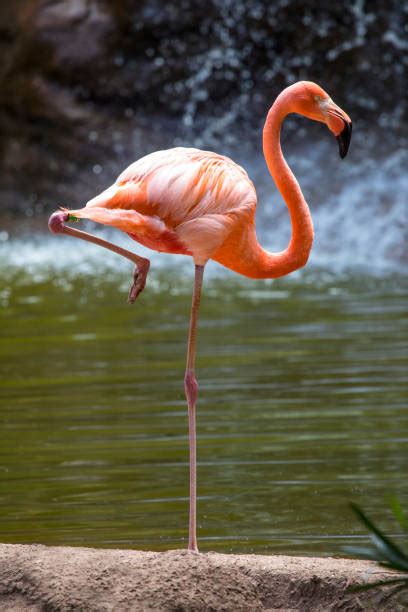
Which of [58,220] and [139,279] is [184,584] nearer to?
[139,279]

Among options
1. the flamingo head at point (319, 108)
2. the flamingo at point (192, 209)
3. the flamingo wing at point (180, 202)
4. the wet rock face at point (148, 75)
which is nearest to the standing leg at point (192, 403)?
the flamingo at point (192, 209)

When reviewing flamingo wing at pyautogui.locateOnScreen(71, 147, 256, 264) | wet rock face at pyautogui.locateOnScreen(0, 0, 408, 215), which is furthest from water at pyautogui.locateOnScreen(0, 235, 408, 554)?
wet rock face at pyautogui.locateOnScreen(0, 0, 408, 215)

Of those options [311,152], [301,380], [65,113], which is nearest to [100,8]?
[65,113]

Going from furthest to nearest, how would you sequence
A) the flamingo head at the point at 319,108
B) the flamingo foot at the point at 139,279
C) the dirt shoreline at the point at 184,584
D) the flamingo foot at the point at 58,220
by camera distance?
the flamingo head at the point at 319,108, the flamingo foot at the point at 139,279, the flamingo foot at the point at 58,220, the dirt shoreline at the point at 184,584

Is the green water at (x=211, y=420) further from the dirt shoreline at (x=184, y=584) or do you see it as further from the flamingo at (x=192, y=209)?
the flamingo at (x=192, y=209)

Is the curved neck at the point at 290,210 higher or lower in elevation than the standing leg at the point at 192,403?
higher

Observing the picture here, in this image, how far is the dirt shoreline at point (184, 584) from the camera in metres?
3.46

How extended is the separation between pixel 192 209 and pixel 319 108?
27.1 inches

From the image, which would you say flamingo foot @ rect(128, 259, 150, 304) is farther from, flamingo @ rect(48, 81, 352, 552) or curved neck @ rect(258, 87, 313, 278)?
curved neck @ rect(258, 87, 313, 278)

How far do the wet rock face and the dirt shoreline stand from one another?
13505 millimetres

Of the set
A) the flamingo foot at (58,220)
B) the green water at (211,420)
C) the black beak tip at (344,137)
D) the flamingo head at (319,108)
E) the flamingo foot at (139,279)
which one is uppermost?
the flamingo head at (319,108)

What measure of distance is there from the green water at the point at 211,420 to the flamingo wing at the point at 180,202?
1.14 meters

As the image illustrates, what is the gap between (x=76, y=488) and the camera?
514 cm

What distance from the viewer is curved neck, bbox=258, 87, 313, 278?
14.5ft
